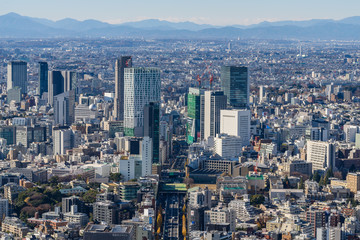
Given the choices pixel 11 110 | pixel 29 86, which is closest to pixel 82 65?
pixel 29 86

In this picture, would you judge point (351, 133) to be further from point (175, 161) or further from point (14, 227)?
point (14, 227)

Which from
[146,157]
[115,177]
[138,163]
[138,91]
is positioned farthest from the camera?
[138,91]

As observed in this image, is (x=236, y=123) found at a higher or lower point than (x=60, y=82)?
lower

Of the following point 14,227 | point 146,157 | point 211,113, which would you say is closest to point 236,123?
point 211,113

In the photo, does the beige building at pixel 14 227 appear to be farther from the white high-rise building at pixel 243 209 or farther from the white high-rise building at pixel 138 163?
the white high-rise building at pixel 138 163

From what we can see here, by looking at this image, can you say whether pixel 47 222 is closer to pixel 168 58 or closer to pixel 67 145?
pixel 67 145

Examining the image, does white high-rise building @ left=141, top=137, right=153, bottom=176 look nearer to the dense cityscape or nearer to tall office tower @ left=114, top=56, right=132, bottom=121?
the dense cityscape

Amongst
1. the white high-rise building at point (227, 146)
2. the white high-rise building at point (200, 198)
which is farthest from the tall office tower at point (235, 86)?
the white high-rise building at point (200, 198)

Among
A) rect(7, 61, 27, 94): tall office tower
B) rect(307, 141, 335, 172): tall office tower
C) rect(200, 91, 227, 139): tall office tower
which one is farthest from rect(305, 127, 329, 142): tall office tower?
rect(7, 61, 27, 94): tall office tower
